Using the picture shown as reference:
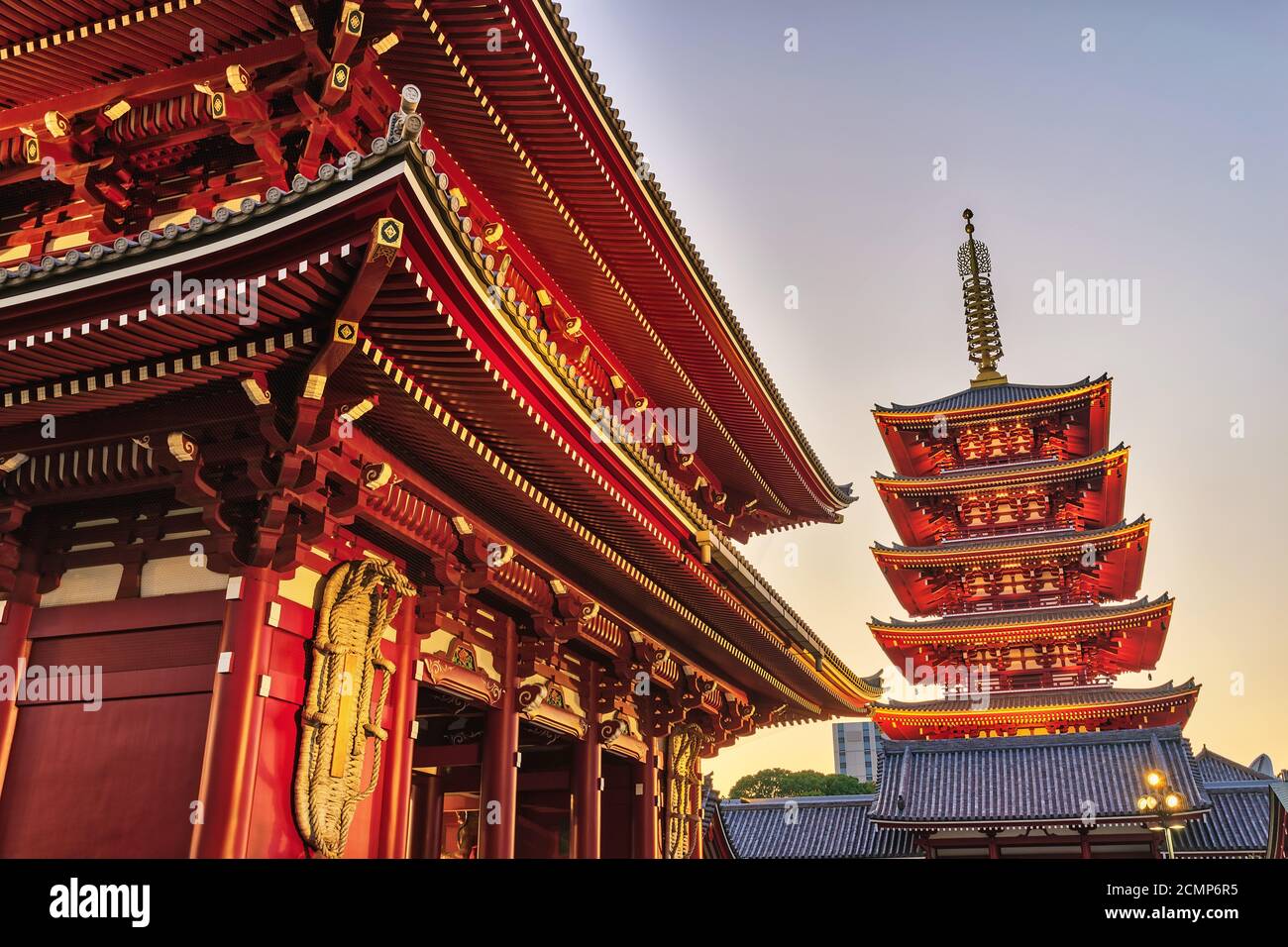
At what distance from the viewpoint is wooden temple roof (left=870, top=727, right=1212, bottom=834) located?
2528cm

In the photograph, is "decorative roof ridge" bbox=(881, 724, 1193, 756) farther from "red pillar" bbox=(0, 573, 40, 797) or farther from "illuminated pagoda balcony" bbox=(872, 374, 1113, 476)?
"red pillar" bbox=(0, 573, 40, 797)

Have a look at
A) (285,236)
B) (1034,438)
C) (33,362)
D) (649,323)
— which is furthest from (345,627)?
(1034,438)

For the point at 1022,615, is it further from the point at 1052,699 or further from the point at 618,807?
the point at 618,807

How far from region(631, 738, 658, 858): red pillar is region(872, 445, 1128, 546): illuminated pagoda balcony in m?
20.5

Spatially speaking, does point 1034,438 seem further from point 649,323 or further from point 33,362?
point 33,362

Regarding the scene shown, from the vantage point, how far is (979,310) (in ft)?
132

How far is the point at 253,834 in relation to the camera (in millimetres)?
7504

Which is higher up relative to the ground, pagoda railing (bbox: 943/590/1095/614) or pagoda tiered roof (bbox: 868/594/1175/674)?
pagoda railing (bbox: 943/590/1095/614)

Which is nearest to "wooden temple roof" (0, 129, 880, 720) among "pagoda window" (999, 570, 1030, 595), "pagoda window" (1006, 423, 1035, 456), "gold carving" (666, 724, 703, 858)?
"gold carving" (666, 724, 703, 858)

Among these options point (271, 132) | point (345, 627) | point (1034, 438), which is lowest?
point (345, 627)

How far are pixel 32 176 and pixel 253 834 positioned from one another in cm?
771

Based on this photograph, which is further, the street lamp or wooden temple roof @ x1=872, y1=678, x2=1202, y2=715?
wooden temple roof @ x1=872, y1=678, x2=1202, y2=715

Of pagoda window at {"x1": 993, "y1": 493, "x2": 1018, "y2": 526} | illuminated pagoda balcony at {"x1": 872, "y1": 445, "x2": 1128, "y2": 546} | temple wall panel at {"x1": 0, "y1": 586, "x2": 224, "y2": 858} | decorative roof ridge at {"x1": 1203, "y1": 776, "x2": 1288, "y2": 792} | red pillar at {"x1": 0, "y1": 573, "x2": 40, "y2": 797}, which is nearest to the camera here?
temple wall panel at {"x1": 0, "y1": 586, "x2": 224, "y2": 858}

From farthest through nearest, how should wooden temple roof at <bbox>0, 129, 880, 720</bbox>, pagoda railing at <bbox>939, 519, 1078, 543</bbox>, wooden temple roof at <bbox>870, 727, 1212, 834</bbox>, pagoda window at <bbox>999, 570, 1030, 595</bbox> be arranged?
pagoda railing at <bbox>939, 519, 1078, 543</bbox> → pagoda window at <bbox>999, 570, 1030, 595</bbox> → wooden temple roof at <bbox>870, 727, 1212, 834</bbox> → wooden temple roof at <bbox>0, 129, 880, 720</bbox>
